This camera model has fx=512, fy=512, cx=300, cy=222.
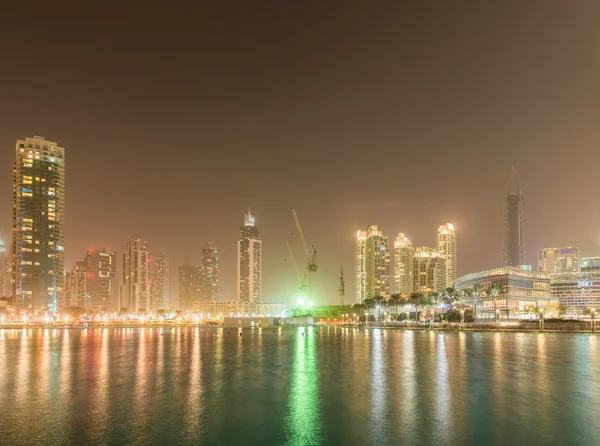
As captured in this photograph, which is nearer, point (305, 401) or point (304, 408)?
point (304, 408)

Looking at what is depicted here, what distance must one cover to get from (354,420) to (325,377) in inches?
824

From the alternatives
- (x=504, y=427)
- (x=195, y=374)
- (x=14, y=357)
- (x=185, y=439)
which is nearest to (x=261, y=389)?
(x=195, y=374)

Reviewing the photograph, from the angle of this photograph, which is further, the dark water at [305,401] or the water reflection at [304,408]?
the dark water at [305,401]

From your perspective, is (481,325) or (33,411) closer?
(33,411)

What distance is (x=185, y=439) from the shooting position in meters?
31.0

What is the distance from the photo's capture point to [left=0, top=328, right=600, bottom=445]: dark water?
104ft

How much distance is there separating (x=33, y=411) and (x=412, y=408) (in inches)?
1136

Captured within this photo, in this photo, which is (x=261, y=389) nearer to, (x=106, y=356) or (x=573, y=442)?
(x=573, y=442)

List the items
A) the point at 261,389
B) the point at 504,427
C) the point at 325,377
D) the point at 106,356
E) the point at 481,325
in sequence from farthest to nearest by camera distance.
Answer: the point at 481,325 → the point at 106,356 → the point at 325,377 → the point at 261,389 → the point at 504,427

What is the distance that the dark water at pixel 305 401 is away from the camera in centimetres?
3183

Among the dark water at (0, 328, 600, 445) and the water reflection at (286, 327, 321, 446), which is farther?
the dark water at (0, 328, 600, 445)

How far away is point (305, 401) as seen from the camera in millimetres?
42812

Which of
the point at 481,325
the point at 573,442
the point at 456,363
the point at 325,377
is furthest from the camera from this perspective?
the point at 481,325

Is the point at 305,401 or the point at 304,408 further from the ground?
the point at 304,408
